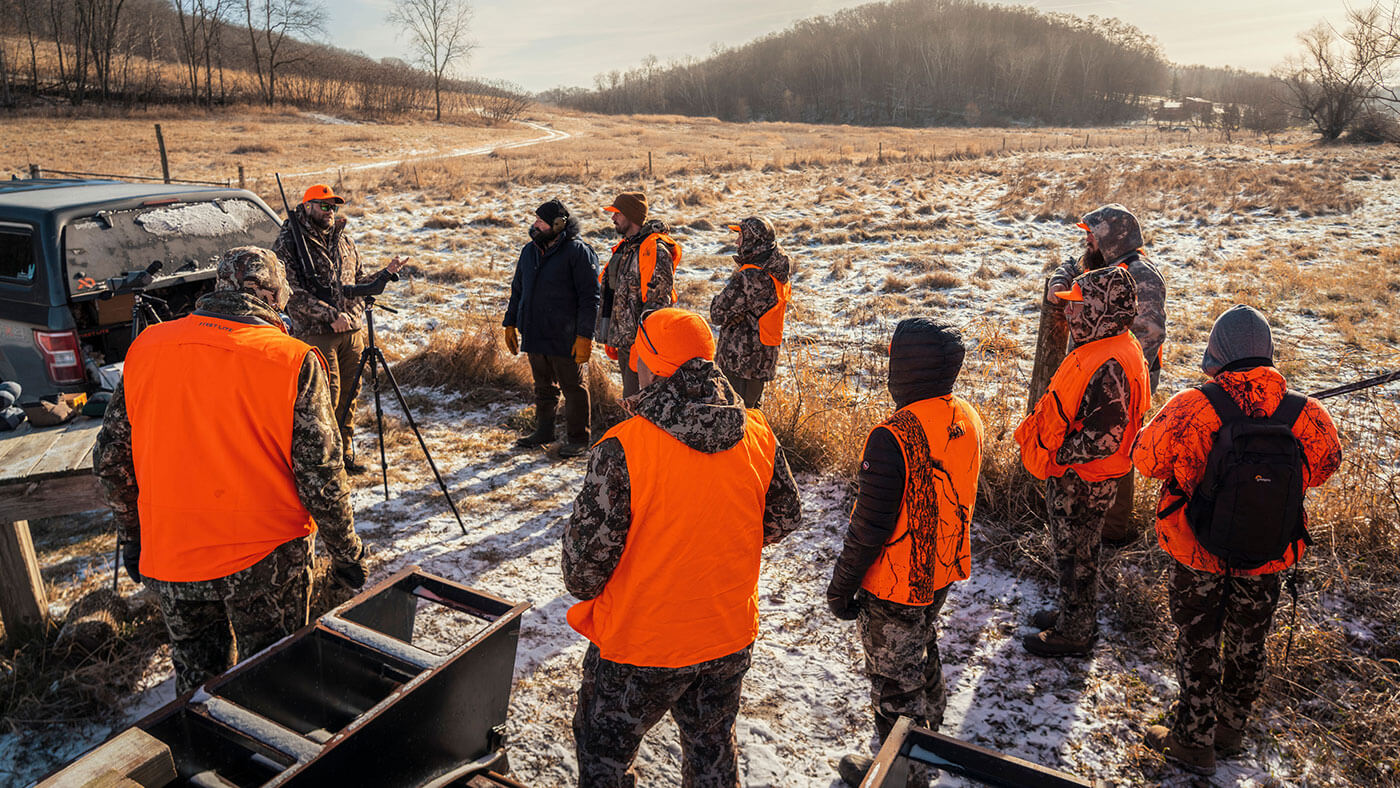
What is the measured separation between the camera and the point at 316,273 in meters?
5.20

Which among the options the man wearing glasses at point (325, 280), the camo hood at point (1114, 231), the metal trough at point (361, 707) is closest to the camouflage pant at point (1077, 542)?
the camo hood at point (1114, 231)

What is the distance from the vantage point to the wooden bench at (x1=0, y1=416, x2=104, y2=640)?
3.21 m

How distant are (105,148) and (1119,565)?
102 feet

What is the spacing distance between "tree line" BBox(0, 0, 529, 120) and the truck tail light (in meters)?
A: 40.9

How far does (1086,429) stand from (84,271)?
5.50 m

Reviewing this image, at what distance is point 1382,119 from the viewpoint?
31.2 metres

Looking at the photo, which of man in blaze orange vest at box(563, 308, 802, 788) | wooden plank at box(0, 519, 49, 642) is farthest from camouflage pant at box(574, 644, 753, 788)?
wooden plank at box(0, 519, 49, 642)

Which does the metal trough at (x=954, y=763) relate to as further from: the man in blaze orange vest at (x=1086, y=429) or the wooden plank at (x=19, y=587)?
the wooden plank at (x=19, y=587)

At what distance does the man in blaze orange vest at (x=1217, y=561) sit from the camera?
2.73 meters

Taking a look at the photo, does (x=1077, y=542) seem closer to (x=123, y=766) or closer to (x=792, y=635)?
(x=792, y=635)

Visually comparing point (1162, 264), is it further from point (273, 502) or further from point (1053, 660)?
point (273, 502)

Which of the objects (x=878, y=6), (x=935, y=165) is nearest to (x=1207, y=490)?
(x=935, y=165)

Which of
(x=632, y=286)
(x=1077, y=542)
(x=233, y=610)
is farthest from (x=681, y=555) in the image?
(x=632, y=286)

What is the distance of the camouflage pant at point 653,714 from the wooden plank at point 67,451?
248 centimetres
